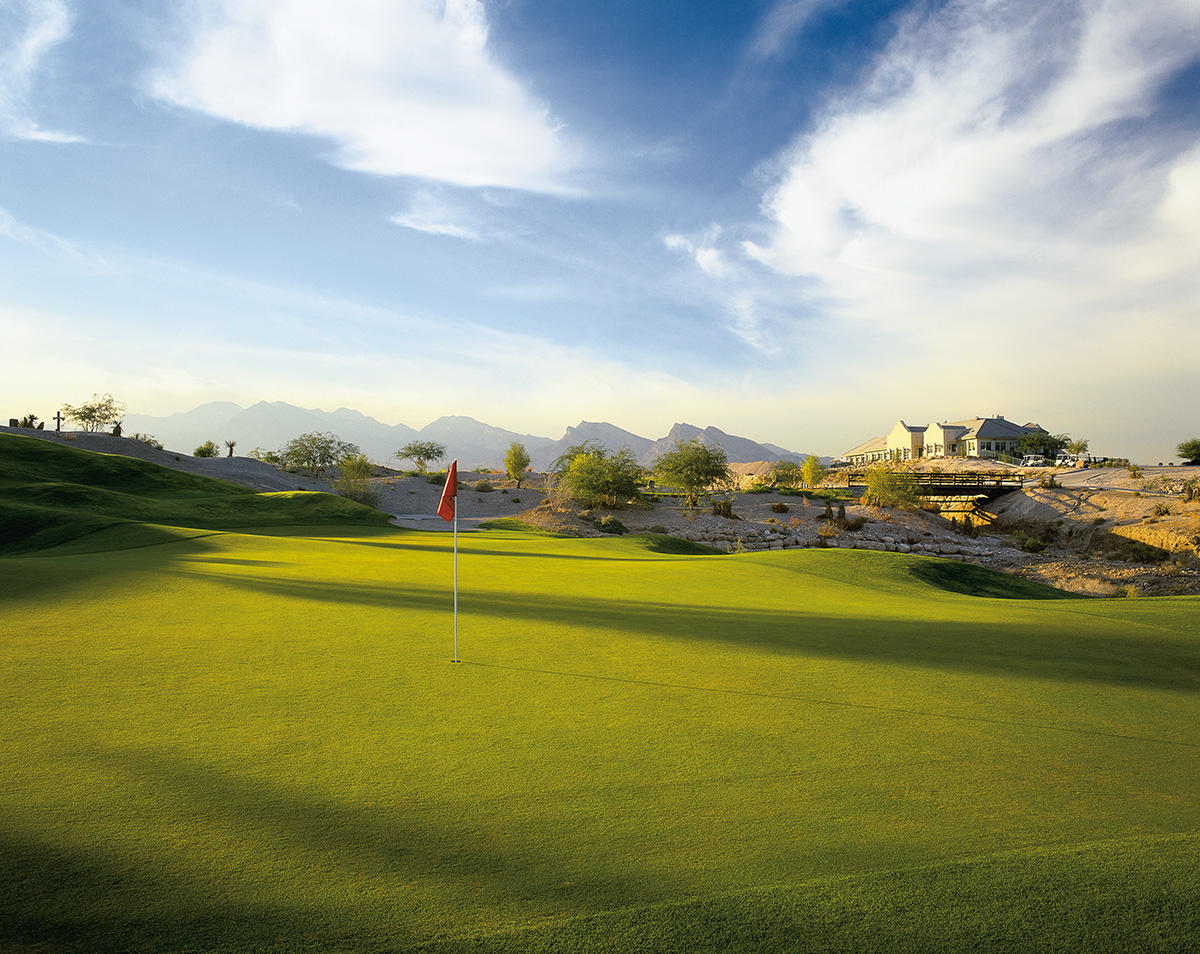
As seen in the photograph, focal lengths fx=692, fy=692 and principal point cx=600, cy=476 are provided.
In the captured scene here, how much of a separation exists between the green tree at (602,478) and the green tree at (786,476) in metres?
24.3

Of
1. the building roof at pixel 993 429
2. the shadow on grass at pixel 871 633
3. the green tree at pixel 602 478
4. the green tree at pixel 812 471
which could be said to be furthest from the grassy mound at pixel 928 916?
the building roof at pixel 993 429

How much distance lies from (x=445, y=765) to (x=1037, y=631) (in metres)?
9.09

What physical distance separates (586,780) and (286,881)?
1.87 metres

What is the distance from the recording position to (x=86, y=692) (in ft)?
20.7

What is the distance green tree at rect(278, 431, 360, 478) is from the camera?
6975 centimetres

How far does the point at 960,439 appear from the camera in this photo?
330ft

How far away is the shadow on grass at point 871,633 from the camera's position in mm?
8203

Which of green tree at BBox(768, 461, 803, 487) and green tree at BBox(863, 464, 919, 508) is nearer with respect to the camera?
green tree at BBox(863, 464, 919, 508)

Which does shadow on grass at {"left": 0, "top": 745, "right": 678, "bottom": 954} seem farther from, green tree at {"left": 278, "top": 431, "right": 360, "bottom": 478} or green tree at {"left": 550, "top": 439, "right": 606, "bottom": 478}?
green tree at {"left": 278, "top": 431, "right": 360, "bottom": 478}

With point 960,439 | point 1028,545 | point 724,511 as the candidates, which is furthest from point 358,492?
point 960,439

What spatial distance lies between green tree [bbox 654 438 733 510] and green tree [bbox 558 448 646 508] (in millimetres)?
2480

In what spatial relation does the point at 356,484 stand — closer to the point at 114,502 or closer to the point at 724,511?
the point at 114,502

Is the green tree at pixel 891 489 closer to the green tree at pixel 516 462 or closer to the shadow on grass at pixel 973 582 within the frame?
the green tree at pixel 516 462

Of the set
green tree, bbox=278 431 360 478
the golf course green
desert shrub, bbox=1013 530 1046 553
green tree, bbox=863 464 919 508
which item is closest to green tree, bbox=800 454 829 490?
green tree, bbox=863 464 919 508
